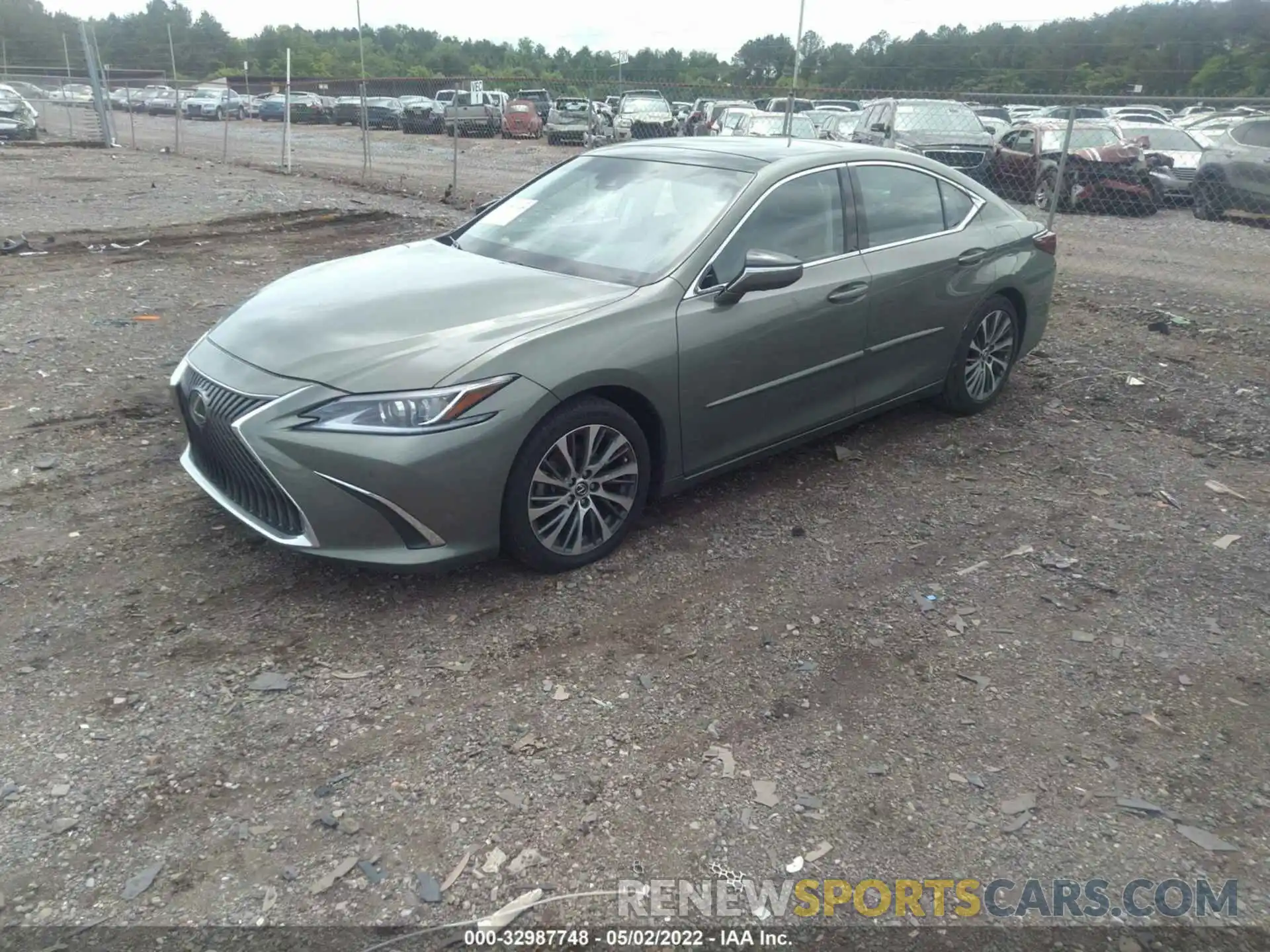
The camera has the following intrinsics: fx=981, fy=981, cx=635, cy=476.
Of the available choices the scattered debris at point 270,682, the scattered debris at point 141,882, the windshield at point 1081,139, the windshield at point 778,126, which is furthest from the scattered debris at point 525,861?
the windshield at point 778,126

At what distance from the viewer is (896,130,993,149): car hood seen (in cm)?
1602

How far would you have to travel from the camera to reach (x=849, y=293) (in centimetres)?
491

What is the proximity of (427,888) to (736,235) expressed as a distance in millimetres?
3086

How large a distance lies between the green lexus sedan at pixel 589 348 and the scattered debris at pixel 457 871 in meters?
1.28

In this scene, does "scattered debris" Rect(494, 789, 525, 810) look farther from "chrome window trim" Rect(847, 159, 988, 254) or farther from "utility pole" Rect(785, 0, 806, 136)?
"utility pole" Rect(785, 0, 806, 136)

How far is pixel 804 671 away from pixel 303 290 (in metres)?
2.77

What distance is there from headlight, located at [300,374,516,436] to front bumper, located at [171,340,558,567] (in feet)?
0.10

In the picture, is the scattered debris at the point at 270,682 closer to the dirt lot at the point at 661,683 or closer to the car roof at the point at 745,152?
the dirt lot at the point at 661,683

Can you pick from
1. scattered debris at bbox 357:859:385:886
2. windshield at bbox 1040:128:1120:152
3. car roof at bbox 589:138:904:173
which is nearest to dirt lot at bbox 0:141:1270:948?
scattered debris at bbox 357:859:385:886

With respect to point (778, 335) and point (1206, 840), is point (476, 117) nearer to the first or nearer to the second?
point (778, 335)

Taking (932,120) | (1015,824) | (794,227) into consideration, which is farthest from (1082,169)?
(1015,824)

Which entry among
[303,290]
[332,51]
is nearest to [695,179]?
[303,290]

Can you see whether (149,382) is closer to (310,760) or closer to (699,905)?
(310,760)

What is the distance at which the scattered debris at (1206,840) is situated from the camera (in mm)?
2775
